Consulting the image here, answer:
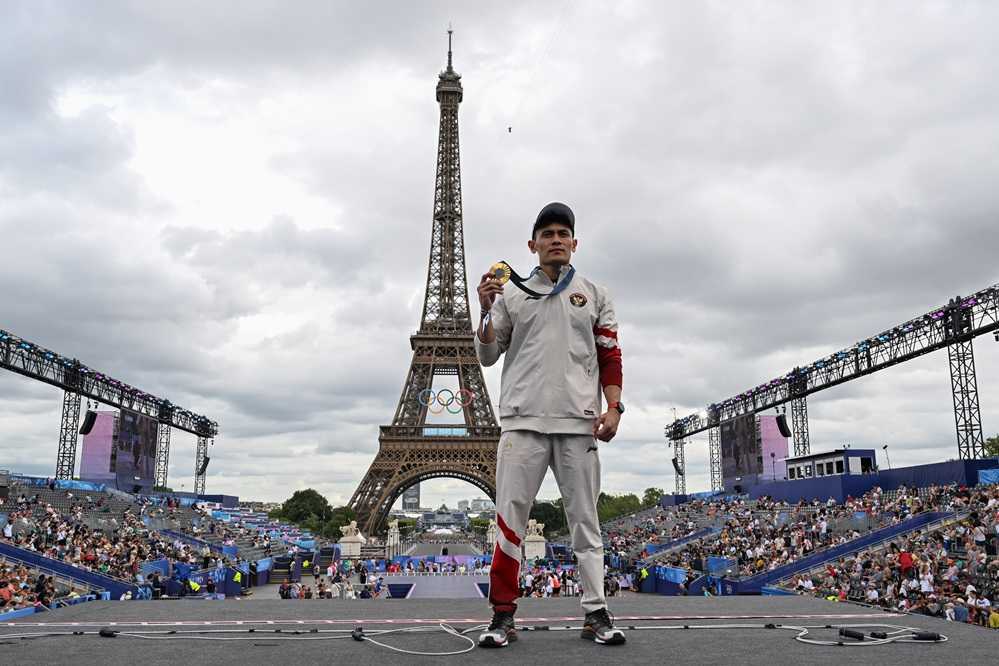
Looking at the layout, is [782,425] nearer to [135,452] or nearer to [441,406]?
[441,406]

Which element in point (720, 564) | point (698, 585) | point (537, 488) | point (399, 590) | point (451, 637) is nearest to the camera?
point (451, 637)

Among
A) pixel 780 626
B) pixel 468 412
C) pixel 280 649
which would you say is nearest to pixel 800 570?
pixel 780 626

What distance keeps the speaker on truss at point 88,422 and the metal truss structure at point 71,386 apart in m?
1.03

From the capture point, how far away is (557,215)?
15.4 ft

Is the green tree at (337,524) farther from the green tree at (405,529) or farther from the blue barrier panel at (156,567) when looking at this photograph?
the blue barrier panel at (156,567)

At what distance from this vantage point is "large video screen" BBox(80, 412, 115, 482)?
45.5 m

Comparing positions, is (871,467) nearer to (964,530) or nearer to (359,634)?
(964,530)

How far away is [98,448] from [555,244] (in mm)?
49119

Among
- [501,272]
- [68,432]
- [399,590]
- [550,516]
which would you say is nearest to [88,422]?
[68,432]

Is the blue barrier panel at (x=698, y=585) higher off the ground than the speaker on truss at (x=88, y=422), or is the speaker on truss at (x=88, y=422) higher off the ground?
the speaker on truss at (x=88, y=422)

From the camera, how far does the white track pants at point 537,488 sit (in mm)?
4305

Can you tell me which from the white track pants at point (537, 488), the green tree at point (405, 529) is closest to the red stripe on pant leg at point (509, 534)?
the white track pants at point (537, 488)

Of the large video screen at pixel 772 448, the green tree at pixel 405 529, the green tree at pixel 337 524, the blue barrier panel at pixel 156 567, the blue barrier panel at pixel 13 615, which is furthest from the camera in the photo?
the green tree at pixel 405 529

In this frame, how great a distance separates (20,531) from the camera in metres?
26.0
